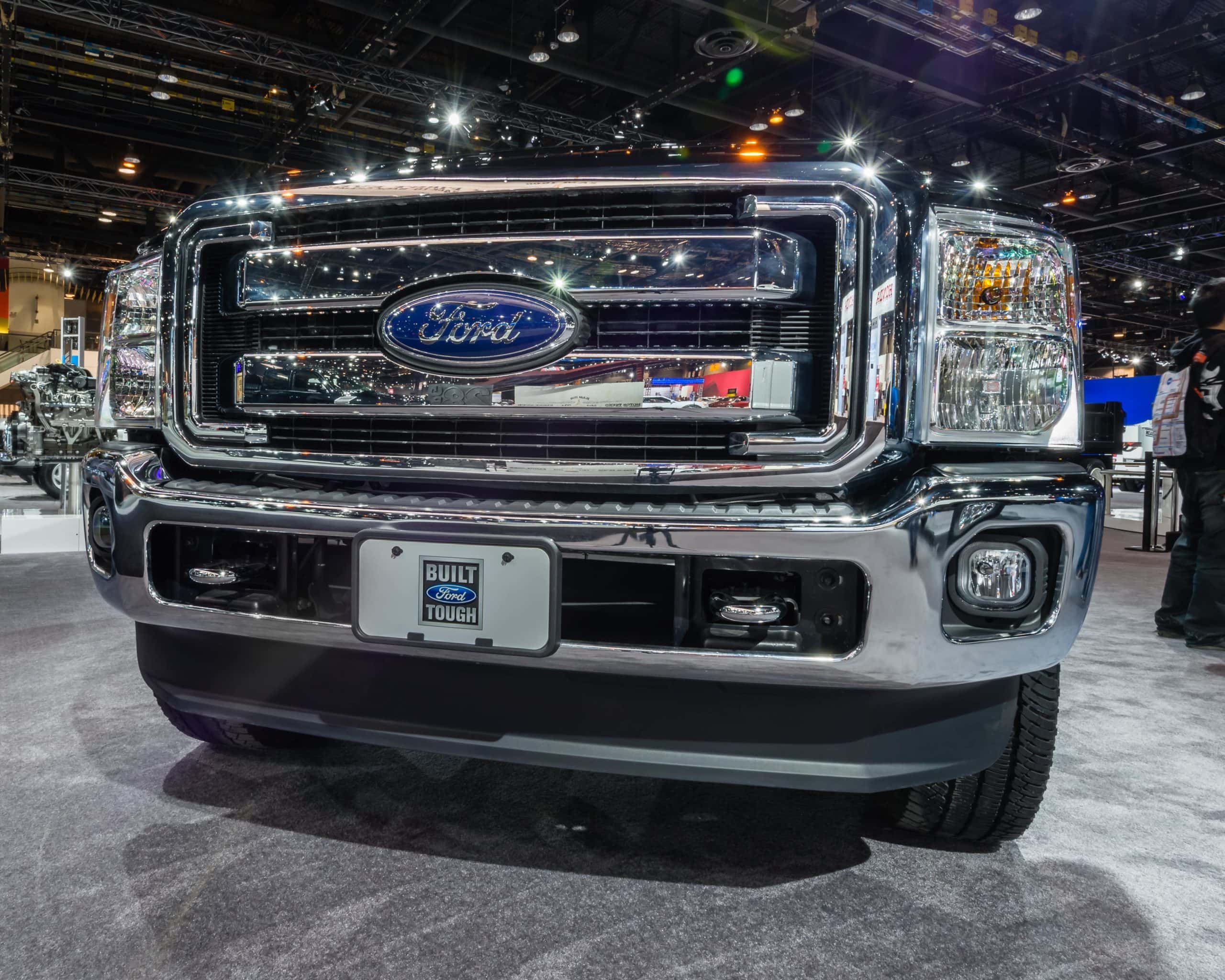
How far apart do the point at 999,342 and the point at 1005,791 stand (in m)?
0.79

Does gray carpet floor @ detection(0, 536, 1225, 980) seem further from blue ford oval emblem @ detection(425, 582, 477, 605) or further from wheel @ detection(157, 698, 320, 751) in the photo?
blue ford oval emblem @ detection(425, 582, 477, 605)

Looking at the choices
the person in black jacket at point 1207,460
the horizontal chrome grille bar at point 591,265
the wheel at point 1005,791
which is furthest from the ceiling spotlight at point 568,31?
the wheel at point 1005,791

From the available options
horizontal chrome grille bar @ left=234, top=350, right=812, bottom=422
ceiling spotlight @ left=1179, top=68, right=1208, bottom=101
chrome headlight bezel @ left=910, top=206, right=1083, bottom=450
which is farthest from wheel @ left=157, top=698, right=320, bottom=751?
ceiling spotlight @ left=1179, top=68, right=1208, bottom=101

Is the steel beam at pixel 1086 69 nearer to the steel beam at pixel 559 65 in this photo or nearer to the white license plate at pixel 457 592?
the steel beam at pixel 559 65

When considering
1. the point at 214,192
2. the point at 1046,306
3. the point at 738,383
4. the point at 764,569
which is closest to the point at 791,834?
the point at 764,569

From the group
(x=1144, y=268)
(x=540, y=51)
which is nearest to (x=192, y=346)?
(x=540, y=51)

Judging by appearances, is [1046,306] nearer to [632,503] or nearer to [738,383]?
[738,383]

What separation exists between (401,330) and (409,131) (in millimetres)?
13019

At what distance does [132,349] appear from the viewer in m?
1.77

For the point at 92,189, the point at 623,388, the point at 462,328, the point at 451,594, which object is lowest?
the point at 451,594

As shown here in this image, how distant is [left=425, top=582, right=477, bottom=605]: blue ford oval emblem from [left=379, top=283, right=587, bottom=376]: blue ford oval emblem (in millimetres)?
391

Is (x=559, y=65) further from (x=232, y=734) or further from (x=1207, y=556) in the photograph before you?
(x=232, y=734)

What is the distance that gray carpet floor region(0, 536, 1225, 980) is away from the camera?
1264 millimetres

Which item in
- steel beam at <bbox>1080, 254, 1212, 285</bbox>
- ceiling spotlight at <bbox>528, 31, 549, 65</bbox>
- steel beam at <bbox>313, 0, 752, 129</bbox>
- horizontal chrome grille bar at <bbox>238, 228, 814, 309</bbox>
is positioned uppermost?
steel beam at <bbox>313, 0, 752, 129</bbox>
